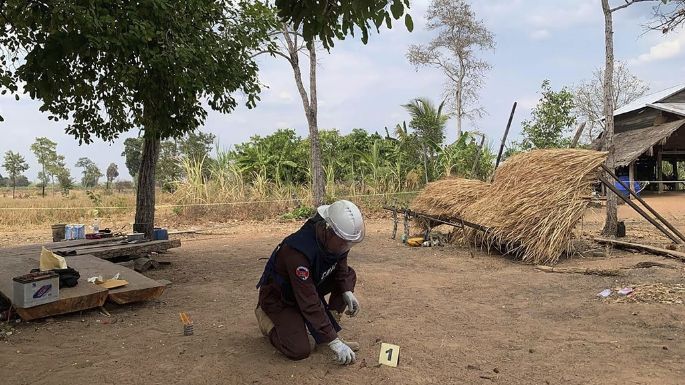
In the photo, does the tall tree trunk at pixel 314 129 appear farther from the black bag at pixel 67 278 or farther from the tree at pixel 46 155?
the tree at pixel 46 155

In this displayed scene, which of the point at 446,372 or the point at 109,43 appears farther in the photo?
the point at 109,43

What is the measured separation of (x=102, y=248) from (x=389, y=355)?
16.0 ft

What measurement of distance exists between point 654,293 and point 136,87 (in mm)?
5982

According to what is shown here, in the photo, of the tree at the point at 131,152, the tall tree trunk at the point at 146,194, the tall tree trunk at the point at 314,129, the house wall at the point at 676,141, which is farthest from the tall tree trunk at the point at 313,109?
the tree at the point at 131,152

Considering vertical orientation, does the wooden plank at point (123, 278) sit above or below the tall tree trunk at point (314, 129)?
below

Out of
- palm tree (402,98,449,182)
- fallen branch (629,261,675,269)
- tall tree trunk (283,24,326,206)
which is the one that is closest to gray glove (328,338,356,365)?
fallen branch (629,261,675,269)

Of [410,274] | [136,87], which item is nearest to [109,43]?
[136,87]

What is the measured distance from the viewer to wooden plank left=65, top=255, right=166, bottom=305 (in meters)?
4.98

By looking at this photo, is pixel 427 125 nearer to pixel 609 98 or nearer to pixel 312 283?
pixel 609 98

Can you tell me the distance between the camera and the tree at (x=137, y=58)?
4.51 m

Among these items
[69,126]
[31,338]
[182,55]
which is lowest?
[31,338]

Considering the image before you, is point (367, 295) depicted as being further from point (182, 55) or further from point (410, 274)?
point (182, 55)

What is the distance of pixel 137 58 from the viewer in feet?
18.0

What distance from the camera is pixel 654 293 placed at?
501 centimetres
